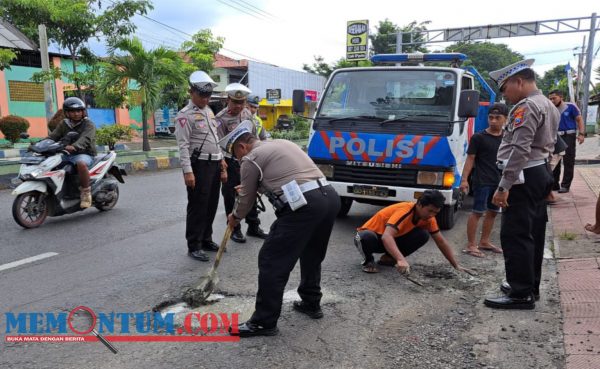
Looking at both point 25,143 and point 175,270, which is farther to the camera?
→ point 25,143

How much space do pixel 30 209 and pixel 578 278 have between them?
597 cm

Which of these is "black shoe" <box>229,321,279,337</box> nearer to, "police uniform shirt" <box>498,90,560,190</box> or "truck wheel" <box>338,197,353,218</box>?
"police uniform shirt" <box>498,90,560,190</box>

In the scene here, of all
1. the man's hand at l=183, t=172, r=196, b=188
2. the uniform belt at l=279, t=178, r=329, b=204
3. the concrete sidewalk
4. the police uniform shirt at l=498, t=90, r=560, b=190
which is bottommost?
the concrete sidewalk

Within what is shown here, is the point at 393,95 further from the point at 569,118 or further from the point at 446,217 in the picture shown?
the point at 569,118

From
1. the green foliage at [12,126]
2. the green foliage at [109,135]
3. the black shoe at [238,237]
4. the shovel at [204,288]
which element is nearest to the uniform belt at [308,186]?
the shovel at [204,288]

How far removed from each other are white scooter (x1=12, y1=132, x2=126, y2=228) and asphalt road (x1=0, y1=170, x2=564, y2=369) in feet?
0.72

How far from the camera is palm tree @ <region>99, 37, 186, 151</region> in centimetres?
1326

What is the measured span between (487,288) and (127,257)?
136 inches

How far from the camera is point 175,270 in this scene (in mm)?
4441

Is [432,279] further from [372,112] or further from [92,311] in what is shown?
[92,311]

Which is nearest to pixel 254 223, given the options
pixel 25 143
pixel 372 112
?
pixel 372 112

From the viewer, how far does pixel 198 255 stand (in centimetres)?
479

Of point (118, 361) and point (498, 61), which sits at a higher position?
point (498, 61)

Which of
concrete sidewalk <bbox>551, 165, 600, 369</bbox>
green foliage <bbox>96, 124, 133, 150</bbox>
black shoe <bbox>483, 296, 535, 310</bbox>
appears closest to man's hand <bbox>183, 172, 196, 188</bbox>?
black shoe <bbox>483, 296, 535, 310</bbox>
